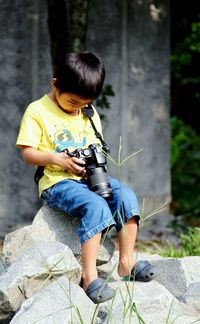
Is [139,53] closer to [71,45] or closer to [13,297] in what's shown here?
[71,45]

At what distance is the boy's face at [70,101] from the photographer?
16.2 ft

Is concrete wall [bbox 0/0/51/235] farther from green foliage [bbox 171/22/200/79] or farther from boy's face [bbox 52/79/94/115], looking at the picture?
boy's face [bbox 52/79/94/115]

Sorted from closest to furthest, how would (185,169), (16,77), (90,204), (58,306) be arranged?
(58,306)
(90,204)
(16,77)
(185,169)

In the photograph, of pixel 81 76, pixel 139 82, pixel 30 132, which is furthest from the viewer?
pixel 139 82

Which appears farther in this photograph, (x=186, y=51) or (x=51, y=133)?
(x=186, y=51)

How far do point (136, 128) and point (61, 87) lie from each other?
420cm

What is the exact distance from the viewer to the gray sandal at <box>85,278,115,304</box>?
14.9 feet

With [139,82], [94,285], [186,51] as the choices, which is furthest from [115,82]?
[94,285]

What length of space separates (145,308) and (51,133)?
1.22 m

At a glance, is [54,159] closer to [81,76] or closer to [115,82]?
[81,76]

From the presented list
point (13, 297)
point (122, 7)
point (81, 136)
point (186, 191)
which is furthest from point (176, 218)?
point (13, 297)

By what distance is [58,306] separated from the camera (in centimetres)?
424

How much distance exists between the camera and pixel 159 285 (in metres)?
4.75

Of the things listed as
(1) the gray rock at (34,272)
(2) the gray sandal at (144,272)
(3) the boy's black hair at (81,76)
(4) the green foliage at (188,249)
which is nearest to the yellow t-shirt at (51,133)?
(3) the boy's black hair at (81,76)
